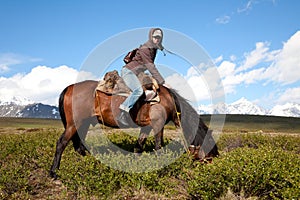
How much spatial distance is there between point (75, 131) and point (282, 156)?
209 inches

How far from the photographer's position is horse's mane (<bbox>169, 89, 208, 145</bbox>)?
25.5 feet

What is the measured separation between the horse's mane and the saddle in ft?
2.00

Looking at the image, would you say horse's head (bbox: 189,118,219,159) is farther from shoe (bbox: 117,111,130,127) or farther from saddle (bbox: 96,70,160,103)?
shoe (bbox: 117,111,130,127)

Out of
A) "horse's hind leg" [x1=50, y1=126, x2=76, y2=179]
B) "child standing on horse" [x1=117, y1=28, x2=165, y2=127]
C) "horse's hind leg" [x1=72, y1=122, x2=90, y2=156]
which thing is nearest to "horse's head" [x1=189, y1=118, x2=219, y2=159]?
"child standing on horse" [x1=117, y1=28, x2=165, y2=127]

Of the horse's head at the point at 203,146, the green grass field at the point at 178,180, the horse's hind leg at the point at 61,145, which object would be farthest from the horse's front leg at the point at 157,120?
the horse's hind leg at the point at 61,145

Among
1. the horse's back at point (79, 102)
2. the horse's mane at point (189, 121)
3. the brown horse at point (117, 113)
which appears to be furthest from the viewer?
the horse's back at point (79, 102)

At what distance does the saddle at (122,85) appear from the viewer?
26.8ft

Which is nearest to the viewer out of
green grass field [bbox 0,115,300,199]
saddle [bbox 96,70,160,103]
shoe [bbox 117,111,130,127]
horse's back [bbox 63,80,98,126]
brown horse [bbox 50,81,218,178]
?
green grass field [bbox 0,115,300,199]

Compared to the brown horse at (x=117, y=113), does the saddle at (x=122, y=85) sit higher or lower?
higher

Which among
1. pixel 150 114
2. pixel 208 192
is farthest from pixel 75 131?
pixel 208 192

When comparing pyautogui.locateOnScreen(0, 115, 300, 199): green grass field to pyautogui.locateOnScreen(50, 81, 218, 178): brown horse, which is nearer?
pyautogui.locateOnScreen(0, 115, 300, 199): green grass field

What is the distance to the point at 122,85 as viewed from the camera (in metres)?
8.55

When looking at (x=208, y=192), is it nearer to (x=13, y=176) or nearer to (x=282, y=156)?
(x=282, y=156)

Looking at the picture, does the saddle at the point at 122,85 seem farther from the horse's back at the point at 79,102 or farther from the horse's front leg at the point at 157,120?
the horse's back at the point at 79,102
